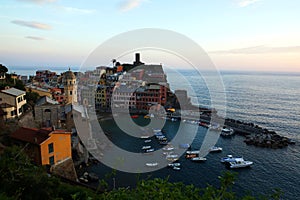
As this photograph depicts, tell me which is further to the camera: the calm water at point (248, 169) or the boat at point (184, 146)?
the boat at point (184, 146)

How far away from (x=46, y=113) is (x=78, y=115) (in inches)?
63.6

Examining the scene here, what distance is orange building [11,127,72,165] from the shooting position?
24.4 feet

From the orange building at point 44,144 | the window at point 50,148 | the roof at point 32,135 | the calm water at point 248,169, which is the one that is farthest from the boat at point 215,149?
the window at point 50,148

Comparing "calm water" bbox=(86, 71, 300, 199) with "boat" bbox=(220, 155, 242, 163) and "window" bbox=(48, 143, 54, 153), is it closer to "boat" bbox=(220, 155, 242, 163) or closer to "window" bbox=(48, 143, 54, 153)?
"boat" bbox=(220, 155, 242, 163)

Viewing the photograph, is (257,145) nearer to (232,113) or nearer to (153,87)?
(232,113)

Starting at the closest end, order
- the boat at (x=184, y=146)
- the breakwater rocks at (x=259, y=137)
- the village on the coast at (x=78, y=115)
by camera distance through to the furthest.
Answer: the village on the coast at (x=78, y=115) < the boat at (x=184, y=146) < the breakwater rocks at (x=259, y=137)

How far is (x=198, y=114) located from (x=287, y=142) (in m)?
8.28

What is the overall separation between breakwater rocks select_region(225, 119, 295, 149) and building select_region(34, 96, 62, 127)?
40.7 feet

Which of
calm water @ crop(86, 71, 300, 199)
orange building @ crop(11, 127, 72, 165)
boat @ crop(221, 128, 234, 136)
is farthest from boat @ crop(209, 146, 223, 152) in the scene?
orange building @ crop(11, 127, 72, 165)

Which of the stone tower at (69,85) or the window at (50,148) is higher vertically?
the stone tower at (69,85)

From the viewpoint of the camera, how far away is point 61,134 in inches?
316

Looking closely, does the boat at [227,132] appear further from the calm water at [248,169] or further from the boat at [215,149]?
the boat at [215,149]

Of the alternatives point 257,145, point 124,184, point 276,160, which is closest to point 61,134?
point 124,184

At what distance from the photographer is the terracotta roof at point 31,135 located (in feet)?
24.6
